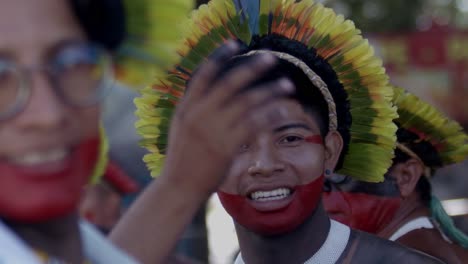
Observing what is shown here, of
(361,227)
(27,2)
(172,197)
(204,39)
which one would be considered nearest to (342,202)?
(361,227)

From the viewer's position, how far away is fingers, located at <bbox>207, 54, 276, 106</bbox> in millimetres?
1857

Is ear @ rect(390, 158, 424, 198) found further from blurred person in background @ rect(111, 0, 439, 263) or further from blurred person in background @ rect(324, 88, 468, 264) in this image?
blurred person in background @ rect(111, 0, 439, 263)

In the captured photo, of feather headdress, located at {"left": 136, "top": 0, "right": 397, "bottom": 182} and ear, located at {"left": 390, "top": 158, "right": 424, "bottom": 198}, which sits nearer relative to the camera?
feather headdress, located at {"left": 136, "top": 0, "right": 397, "bottom": 182}

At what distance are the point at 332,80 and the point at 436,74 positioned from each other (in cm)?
1323

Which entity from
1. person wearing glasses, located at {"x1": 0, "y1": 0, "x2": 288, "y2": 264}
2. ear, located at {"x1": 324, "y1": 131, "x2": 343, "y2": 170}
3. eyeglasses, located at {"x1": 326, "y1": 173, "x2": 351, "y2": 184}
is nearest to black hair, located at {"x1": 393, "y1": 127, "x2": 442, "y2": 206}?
eyeglasses, located at {"x1": 326, "y1": 173, "x2": 351, "y2": 184}

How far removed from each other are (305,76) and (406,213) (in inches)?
52.4

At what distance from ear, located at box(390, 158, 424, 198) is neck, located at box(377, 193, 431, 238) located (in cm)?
4

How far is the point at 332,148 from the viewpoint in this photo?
3500 millimetres

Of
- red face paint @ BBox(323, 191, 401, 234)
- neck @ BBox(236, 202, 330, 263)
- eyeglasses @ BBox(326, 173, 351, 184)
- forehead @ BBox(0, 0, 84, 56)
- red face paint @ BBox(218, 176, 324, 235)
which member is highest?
forehead @ BBox(0, 0, 84, 56)

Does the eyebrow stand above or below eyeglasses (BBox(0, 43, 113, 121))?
below

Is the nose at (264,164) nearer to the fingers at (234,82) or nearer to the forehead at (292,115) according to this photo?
the forehead at (292,115)

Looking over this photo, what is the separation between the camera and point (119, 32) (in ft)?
6.61

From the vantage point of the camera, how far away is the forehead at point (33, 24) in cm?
181

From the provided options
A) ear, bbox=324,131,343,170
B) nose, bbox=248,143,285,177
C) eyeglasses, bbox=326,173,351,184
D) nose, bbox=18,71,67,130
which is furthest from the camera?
eyeglasses, bbox=326,173,351,184
